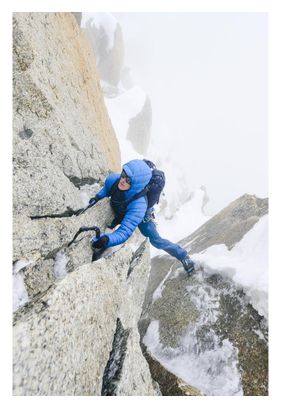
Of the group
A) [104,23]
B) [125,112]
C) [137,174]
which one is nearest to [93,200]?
Result: [137,174]

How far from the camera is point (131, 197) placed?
7.44 meters

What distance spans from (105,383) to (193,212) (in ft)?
103

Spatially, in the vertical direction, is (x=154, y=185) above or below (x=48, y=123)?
below

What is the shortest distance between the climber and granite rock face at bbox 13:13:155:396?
13.0 inches

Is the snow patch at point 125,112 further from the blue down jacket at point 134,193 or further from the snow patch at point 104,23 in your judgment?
the blue down jacket at point 134,193

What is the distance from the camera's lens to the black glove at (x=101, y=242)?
6438 millimetres

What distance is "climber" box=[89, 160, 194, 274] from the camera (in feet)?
21.8

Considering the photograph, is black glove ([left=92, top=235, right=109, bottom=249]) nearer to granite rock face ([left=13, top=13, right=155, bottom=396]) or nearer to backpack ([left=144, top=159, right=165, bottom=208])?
granite rock face ([left=13, top=13, right=155, bottom=396])

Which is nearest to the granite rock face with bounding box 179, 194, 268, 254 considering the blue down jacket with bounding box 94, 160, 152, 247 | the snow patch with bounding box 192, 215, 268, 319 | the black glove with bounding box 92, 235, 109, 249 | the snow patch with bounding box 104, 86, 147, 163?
the snow patch with bounding box 192, 215, 268, 319

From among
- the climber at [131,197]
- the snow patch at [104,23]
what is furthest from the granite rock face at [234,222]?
the snow patch at [104,23]

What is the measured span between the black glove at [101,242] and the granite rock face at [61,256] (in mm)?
269

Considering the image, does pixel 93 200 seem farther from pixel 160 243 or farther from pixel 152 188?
pixel 160 243

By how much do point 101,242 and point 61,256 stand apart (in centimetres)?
92

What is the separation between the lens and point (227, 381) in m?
5.92
